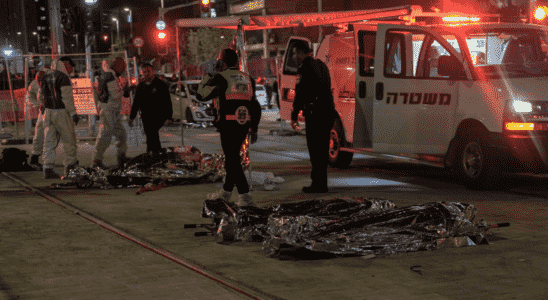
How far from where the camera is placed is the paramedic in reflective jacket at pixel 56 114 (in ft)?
34.1

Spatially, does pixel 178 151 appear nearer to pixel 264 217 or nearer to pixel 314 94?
pixel 314 94

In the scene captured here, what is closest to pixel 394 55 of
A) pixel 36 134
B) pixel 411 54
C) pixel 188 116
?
pixel 411 54

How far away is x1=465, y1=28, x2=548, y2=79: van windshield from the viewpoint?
8625 mm

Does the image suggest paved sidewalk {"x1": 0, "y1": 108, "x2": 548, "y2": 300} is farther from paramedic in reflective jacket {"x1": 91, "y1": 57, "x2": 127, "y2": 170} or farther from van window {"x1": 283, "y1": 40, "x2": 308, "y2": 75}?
van window {"x1": 283, "y1": 40, "x2": 308, "y2": 75}

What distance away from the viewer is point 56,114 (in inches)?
410

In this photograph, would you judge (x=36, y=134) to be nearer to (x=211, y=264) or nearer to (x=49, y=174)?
(x=49, y=174)

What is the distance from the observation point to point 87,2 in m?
18.1

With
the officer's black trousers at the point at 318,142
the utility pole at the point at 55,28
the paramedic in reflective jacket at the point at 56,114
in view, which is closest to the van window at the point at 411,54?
the officer's black trousers at the point at 318,142

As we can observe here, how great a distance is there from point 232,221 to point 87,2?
13.6 meters

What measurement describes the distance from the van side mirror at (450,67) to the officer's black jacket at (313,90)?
4.84 feet

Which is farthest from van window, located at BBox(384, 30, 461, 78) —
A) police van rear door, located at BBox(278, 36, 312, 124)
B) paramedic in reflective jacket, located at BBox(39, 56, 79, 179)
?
paramedic in reflective jacket, located at BBox(39, 56, 79, 179)

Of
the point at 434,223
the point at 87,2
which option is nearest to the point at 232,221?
the point at 434,223

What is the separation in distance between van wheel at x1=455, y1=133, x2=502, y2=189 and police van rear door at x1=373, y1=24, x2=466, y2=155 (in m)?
0.27

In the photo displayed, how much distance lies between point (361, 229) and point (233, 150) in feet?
6.30
